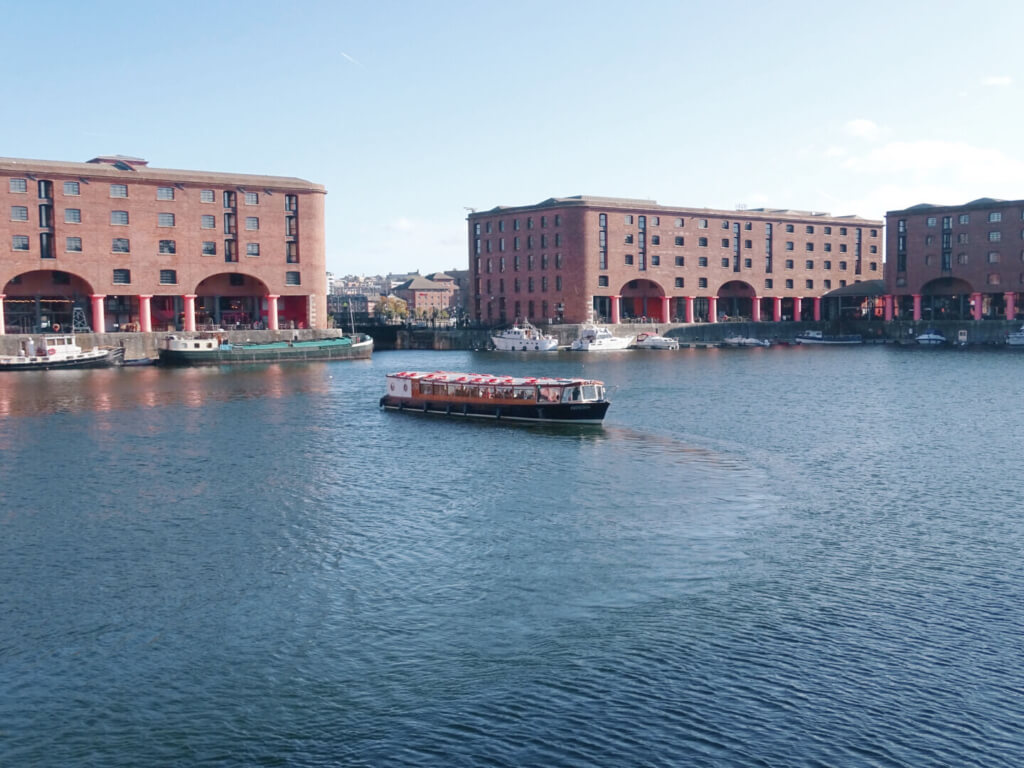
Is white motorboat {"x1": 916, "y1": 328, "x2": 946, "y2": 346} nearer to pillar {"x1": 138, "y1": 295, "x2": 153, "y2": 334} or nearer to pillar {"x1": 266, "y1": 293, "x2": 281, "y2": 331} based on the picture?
pillar {"x1": 266, "y1": 293, "x2": 281, "y2": 331}

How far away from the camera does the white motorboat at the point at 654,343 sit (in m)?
134

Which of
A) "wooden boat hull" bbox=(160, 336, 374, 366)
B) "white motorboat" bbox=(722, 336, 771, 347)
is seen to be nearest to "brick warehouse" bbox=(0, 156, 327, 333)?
"wooden boat hull" bbox=(160, 336, 374, 366)

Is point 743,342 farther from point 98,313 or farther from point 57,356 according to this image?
point 57,356

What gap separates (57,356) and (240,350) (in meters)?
18.2

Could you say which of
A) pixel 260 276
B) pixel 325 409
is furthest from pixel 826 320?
pixel 325 409

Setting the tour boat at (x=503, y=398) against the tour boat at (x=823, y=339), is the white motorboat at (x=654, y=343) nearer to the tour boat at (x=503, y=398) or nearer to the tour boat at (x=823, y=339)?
the tour boat at (x=823, y=339)

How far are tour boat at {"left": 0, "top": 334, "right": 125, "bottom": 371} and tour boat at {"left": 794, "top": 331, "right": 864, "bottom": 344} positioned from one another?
97.8 meters

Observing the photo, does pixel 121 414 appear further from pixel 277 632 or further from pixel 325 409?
pixel 277 632

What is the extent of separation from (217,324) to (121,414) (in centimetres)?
5645

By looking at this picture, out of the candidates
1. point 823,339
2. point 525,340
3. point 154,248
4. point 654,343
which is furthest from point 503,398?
point 823,339

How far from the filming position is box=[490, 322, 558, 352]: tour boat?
425 feet

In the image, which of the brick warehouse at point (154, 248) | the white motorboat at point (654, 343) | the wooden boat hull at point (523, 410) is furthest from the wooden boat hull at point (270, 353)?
the wooden boat hull at point (523, 410)

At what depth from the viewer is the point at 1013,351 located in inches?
4968

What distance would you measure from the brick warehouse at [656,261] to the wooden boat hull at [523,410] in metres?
77.1
